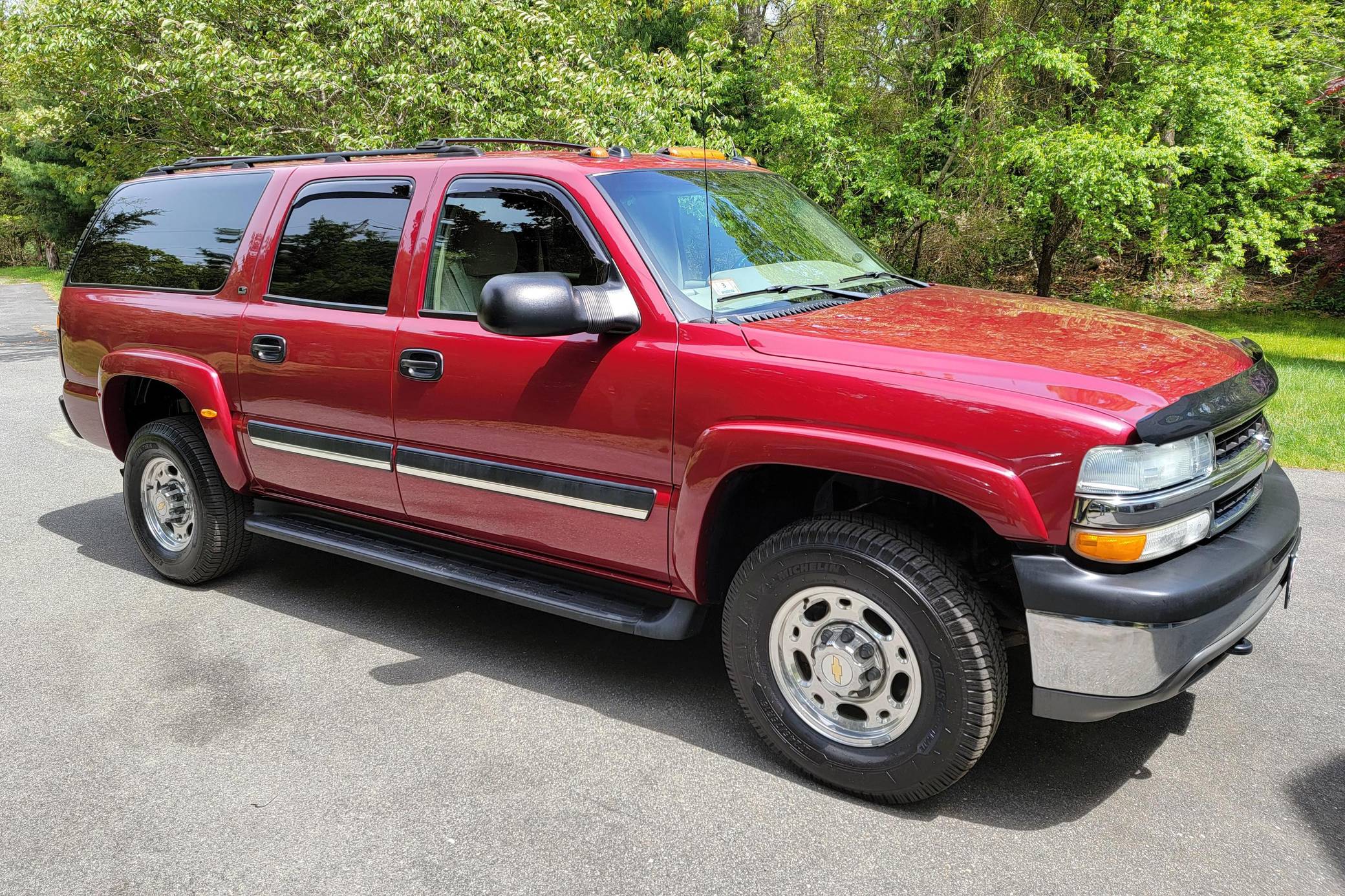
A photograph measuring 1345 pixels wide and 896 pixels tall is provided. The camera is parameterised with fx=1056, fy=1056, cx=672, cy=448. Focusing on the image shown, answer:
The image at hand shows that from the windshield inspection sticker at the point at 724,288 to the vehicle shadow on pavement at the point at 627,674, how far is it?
1490 mm

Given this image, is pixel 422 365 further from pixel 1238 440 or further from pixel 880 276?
pixel 1238 440

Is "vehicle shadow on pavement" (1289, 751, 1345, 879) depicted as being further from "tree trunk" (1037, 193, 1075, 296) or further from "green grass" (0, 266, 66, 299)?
"green grass" (0, 266, 66, 299)

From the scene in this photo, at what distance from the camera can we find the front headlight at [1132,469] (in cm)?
268

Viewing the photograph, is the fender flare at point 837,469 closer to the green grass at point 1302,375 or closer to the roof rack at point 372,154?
the roof rack at point 372,154

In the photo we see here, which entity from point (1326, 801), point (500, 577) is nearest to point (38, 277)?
point (500, 577)

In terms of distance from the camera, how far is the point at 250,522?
481 cm

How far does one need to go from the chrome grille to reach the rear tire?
4121 mm

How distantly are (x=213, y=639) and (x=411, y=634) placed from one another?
832 millimetres

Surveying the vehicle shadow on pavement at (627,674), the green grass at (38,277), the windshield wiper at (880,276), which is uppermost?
the windshield wiper at (880,276)

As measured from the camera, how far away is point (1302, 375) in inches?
426

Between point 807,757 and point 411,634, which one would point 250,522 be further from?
point 807,757

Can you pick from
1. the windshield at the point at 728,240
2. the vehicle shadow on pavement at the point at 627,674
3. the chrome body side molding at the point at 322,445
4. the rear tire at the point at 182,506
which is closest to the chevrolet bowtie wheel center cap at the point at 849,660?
the vehicle shadow on pavement at the point at 627,674

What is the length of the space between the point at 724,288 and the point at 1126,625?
1663 mm

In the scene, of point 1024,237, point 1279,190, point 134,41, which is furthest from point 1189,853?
point 1024,237
